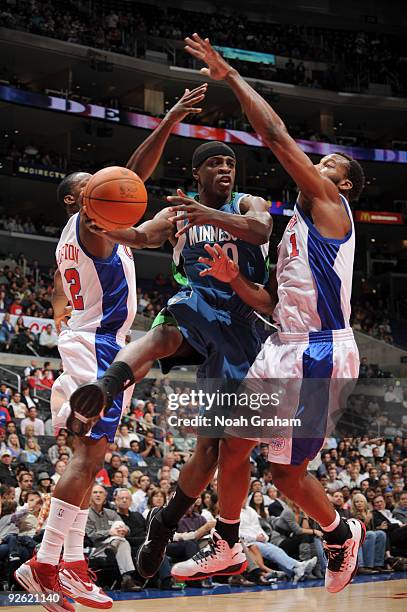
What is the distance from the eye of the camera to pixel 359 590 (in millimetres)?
8781

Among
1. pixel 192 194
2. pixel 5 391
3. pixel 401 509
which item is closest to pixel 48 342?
pixel 5 391

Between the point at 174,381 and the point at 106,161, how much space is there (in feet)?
78.7

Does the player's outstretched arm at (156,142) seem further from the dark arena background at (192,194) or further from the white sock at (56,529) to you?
the white sock at (56,529)

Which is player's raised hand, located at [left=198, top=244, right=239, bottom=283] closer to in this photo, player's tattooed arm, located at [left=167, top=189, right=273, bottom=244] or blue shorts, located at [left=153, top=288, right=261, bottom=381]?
player's tattooed arm, located at [left=167, top=189, right=273, bottom=244]

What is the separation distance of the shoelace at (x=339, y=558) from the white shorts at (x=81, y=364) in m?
1.66

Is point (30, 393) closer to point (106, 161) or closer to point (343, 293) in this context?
point (343, 293)

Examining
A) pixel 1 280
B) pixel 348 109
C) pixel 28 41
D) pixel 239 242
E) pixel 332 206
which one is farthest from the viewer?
pixel 348 109

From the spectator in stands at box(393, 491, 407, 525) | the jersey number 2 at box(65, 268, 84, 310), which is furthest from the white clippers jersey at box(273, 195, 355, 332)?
the spectator in stands at box(393, 491, 407, 525)

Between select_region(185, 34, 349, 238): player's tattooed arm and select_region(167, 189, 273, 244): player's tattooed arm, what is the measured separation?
32cm

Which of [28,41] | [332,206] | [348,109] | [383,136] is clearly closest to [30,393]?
[332,206]

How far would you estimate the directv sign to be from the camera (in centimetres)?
3181

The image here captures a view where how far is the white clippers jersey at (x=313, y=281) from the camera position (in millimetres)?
4887

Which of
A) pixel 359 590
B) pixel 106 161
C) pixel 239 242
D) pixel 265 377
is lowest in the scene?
pixel 359 590

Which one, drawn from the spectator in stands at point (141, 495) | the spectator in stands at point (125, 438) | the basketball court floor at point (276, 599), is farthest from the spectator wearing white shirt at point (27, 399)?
the basketball court floor at point (276, 599)
